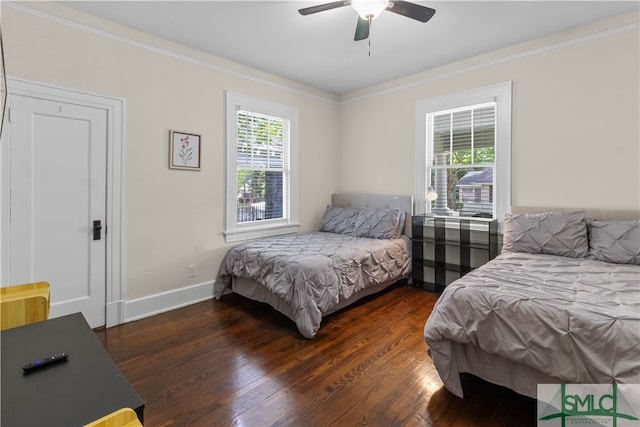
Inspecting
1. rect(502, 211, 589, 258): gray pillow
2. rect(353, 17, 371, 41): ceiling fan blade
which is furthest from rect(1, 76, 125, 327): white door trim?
rect(502, 211, 589, 258): gray pillow

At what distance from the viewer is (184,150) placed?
3.43 m

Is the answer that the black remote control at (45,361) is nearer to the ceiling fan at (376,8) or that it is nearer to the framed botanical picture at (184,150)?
the ceiling fan at (376,8)

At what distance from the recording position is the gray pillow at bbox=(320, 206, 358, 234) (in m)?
4.45

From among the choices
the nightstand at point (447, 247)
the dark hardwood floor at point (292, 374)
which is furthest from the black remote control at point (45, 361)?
the nightstand at point (447, 247)

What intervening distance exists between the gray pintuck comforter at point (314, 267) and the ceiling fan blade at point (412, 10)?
6.70 feet

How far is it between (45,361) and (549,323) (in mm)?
2094

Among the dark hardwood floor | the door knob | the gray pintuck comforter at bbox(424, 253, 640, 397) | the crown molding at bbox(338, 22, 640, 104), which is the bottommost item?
the dark hardwood floor

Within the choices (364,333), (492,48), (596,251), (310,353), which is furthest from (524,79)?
(310,353)

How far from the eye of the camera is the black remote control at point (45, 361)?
962mm

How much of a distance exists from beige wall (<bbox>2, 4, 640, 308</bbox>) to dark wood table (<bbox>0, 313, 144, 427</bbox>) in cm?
214

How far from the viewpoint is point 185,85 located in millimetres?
3432

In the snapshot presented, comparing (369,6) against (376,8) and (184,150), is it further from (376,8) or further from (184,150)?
(184,150)

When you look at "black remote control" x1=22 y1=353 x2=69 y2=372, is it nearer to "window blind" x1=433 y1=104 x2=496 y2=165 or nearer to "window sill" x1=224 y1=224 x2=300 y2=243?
"window sill" x1=224 y1=224 x2=300 y2=243

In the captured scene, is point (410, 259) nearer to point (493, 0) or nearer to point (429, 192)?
point (429, 192)
